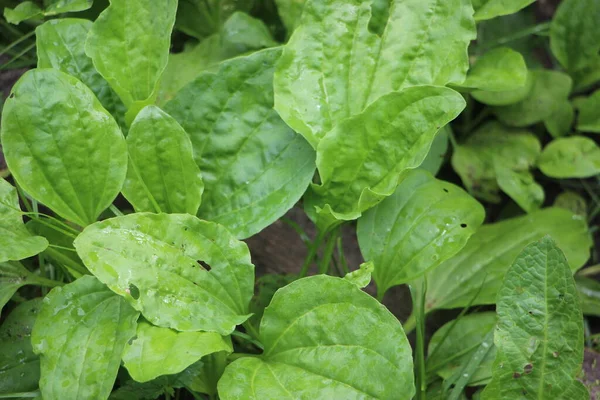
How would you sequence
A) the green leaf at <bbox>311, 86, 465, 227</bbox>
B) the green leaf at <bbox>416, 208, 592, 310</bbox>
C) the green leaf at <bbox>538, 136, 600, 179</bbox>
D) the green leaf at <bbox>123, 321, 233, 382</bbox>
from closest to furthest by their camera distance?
the green leaf at <bbox>123, 321, 233, 382</bbox>
the green leaf at <bbox>311, 86, 465, 227</bbox>
the green leaf at <bbox>416, 208, 592, 310</bbox>
the green leaf at <bbox>538, 136, 600, 179</bbox>

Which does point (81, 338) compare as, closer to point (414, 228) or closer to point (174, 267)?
point (174, 267)

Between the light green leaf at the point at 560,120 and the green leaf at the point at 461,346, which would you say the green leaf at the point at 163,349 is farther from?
the light green leaf at the point at 560,120

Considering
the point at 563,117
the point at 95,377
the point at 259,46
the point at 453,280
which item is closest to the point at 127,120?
the point at 259,46

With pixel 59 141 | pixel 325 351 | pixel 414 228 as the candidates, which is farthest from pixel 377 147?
pixel 59 141

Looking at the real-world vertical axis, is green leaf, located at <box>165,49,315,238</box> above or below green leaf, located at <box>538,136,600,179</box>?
above

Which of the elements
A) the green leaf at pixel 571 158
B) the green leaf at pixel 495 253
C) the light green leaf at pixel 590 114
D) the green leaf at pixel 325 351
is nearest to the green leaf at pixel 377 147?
the green leaf at pixel 325 351

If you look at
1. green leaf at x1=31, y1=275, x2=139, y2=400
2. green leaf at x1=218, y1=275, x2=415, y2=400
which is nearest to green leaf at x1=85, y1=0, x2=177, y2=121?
green leaf at x1=31, y1=275, x2=139, y2=400

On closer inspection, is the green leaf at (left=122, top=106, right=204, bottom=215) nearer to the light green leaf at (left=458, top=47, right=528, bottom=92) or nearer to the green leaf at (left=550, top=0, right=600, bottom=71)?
the light green leaf at (left=458, top=47, right=528, bottom=92)
